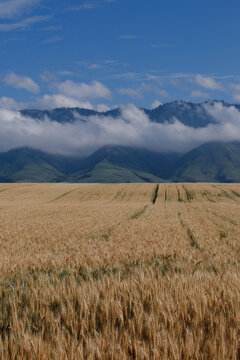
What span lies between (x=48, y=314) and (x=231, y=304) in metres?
2.50

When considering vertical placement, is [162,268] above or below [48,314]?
below

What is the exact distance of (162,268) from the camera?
7422 millimetres

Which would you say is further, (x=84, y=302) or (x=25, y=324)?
(x=84, y=302)

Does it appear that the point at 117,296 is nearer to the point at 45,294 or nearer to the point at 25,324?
the point at 45,294

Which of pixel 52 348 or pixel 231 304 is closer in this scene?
pixel 52 348

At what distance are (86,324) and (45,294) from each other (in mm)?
1263

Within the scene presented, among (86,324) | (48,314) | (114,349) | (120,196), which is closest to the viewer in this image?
(114,349)

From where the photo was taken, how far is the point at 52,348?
9.98 ft

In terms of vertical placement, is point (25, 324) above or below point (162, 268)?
above

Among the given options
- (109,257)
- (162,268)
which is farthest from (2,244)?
(162,268)

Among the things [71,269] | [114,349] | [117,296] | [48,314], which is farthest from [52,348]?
[71,269]

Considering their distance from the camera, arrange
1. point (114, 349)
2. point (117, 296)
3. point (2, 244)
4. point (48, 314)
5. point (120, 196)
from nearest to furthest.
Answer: point (114, 349), point (48, 314), point (117, 296), point (2, 244), point (120, 196)

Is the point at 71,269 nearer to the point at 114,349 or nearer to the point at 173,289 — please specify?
the point at 173,289

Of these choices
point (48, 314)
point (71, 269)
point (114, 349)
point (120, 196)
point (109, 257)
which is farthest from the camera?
point (120, 196)
